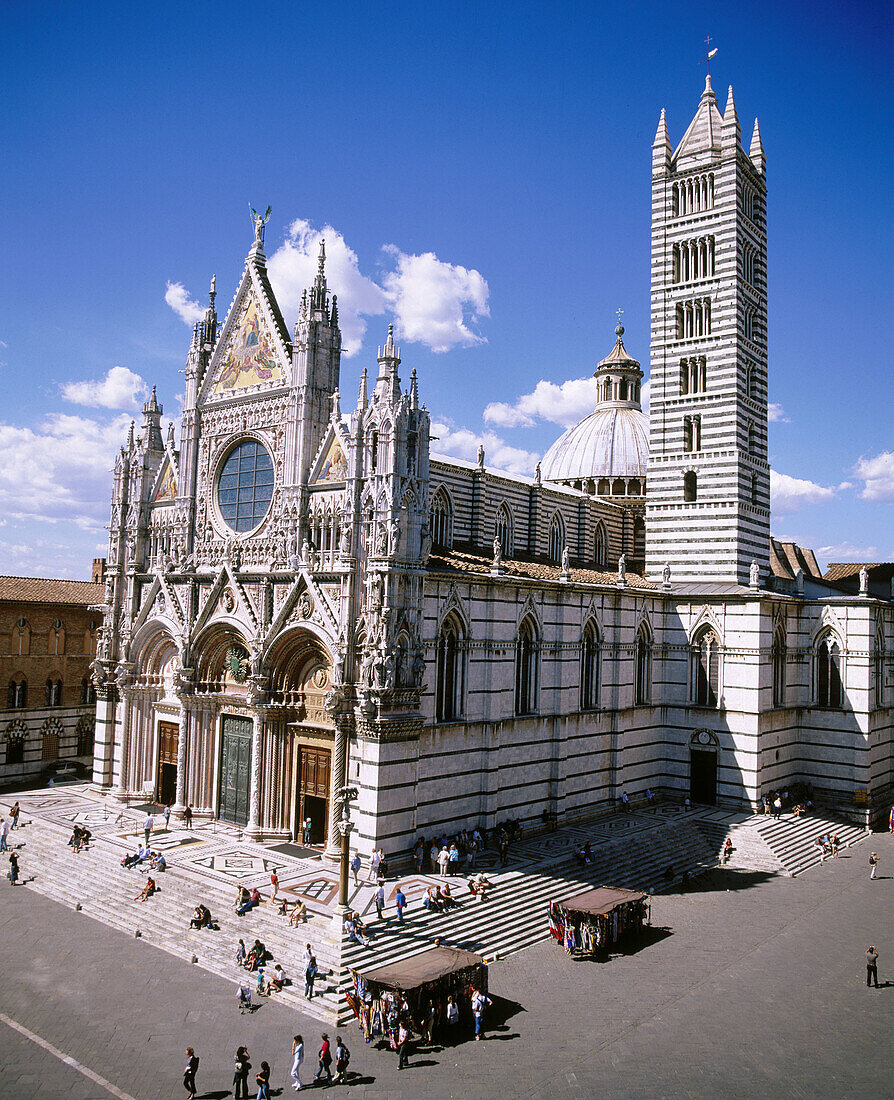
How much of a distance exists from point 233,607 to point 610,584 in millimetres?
16110

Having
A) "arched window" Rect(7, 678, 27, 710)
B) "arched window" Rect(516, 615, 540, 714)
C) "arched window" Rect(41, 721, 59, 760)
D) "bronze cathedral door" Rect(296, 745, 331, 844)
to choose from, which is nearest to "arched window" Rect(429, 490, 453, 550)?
"arched window" Rect(516, 615, 540, 714)

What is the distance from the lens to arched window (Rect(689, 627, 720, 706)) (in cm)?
4094

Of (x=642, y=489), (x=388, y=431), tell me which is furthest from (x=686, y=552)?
(x=388, y=431)

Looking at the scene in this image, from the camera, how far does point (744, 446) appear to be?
43188 mm

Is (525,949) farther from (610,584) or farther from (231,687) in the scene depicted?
(610,584)

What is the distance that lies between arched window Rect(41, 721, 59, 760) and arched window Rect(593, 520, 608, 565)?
92.8 ft

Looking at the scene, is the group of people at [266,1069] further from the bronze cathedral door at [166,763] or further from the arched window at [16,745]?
the arched window at [16,745]

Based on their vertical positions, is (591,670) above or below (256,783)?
above

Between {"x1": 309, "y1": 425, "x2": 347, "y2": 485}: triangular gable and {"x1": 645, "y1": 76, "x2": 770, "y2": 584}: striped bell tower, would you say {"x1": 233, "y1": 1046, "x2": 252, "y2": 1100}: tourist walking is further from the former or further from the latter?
{"x1": 645, "y1": 76, "x2": 770, "y2": 584}: striped bell tower

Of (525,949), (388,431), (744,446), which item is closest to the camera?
(525,949)

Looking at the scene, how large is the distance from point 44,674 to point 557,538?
2570 centimetres

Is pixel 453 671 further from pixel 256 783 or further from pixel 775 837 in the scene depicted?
pixel 775 837

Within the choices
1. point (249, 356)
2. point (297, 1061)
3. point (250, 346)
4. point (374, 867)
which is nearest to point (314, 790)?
point (374, 867)

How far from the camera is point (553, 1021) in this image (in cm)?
2091
